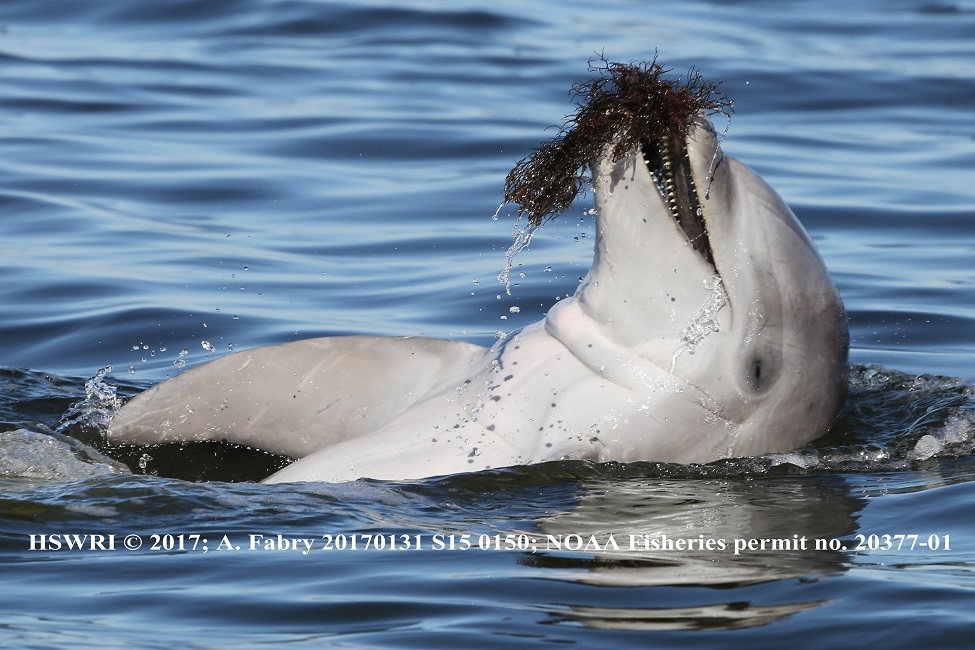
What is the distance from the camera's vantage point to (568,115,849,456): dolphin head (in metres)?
6.38

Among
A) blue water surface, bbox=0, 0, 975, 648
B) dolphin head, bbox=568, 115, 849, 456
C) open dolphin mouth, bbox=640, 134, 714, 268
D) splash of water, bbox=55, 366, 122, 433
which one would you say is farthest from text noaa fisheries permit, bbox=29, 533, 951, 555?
splash of water, bbox=55, 366, 122, 433

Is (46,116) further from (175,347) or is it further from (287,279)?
(175,347)

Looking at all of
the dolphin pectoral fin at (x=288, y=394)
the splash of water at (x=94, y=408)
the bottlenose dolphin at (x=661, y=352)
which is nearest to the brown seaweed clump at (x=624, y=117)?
the bottlenose dolphin at (x=661, y=352)

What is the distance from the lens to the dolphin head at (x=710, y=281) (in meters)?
6.38

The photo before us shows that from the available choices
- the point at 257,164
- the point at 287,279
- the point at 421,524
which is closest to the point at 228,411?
the point at 421,524

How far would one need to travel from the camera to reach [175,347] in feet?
33.8

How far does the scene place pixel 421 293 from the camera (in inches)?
447

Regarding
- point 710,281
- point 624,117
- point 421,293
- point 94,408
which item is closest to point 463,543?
point 710,281

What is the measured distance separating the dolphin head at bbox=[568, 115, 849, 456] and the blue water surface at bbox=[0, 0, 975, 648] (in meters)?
0.42

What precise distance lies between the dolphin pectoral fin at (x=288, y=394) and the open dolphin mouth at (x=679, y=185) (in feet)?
4.54

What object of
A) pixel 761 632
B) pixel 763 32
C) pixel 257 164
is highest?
pixel 763 32

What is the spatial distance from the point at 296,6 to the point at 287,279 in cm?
1126

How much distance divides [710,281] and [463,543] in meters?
1.45

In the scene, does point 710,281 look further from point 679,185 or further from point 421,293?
point 421,293
